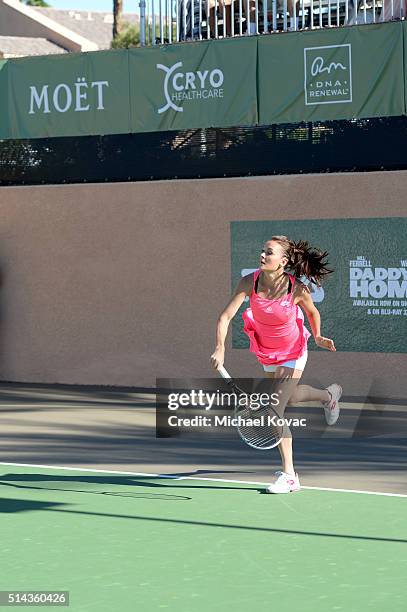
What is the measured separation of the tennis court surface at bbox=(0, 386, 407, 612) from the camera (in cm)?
712

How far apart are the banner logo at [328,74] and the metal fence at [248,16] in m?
1.32

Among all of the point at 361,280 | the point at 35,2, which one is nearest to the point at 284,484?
the point at 361,280

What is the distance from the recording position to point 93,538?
8531mm

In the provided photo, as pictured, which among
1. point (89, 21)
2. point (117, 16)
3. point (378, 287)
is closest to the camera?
point (378, 287)

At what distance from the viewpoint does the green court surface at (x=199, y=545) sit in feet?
23.0

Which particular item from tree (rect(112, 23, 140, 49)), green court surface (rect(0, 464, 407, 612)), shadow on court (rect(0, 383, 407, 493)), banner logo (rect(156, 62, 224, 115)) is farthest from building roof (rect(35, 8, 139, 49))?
green court surface (rect(0, 464, 407, 612))

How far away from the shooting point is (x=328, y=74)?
56.1ft

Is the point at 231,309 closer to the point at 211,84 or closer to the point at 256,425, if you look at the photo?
the point at 256,425

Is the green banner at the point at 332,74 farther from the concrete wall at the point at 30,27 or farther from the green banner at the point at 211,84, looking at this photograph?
the concrete wall at the point at 30,27

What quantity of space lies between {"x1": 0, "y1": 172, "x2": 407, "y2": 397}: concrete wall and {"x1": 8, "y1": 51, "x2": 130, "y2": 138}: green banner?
85cm

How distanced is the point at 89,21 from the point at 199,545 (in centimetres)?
6346

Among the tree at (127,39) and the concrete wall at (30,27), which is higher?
the concrete wall at (30,27)

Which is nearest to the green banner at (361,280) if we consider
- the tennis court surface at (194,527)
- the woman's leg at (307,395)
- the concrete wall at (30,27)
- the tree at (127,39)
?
the tennis court surface at (194,527)

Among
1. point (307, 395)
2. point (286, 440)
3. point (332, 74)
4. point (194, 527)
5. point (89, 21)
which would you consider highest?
point (89, 21)
